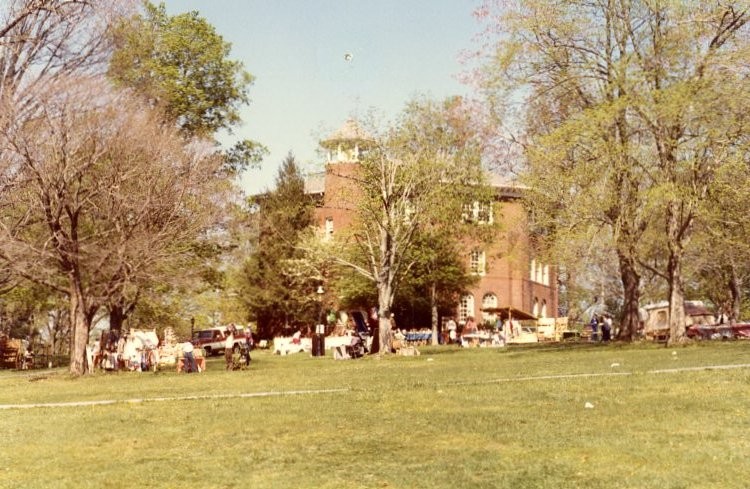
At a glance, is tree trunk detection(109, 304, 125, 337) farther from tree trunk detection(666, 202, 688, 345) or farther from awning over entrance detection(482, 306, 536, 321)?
awning over entrance detection(482, 306, 536, 321)

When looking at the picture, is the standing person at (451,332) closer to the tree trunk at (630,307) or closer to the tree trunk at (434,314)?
the tree trunk at (434,314)

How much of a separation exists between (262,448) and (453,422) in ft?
9.79

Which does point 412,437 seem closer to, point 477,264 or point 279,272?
point 477,264

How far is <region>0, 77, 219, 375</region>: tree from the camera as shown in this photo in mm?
28938

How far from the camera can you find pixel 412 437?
1180 cm

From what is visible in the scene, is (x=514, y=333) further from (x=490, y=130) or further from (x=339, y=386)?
(x=339, y=386)

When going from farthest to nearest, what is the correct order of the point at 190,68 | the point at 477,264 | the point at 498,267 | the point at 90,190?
the point at 498,267 → the point at 477,264 → the point at 190,68 → the point at 90,190

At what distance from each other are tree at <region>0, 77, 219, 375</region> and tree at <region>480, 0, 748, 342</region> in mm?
12803

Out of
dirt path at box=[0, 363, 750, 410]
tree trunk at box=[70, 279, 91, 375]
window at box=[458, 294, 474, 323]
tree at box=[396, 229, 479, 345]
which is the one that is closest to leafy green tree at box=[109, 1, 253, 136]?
tree trunk at box=[70, 279, 91, 375]

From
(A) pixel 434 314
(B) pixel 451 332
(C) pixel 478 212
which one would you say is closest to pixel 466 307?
(A) pixel 434 314

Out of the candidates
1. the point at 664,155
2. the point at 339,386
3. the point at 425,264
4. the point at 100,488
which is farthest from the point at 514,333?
the point at 100,488

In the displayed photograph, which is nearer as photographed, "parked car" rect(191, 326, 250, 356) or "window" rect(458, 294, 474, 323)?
"parked car" rect(191, 326, 250, 356)

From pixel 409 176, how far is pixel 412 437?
2813cm

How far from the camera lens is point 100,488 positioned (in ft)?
29.9
